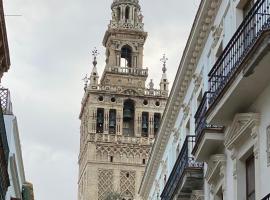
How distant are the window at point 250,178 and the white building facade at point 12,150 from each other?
14233 mm

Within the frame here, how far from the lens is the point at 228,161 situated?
20094 millimetres

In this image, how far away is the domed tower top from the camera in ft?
341

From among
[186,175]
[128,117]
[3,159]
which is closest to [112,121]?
[128,117]

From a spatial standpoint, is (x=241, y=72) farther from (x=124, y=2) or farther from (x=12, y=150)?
(x=124, y=2)

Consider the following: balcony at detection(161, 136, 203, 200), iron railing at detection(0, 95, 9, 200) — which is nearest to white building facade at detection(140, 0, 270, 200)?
balcony at detection(161, 136, 203, 200)

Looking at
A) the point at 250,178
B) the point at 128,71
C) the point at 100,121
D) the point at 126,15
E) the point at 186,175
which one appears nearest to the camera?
the point at 250,178

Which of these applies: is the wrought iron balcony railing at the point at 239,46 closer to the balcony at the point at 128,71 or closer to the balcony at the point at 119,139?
the balcony at the point at 119,139

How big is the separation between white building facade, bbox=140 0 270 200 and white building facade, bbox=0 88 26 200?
22.6ft

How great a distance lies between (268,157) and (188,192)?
9.77m

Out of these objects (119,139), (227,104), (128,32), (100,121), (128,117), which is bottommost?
(227,104)

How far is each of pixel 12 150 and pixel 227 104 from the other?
62.3 feet

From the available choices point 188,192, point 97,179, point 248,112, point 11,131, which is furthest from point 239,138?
point 97,179

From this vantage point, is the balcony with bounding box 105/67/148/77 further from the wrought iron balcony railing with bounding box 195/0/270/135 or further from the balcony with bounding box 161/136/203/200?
the wrought iron balcony railing with bounding box 195/0/270/135

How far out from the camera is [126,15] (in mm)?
105125
